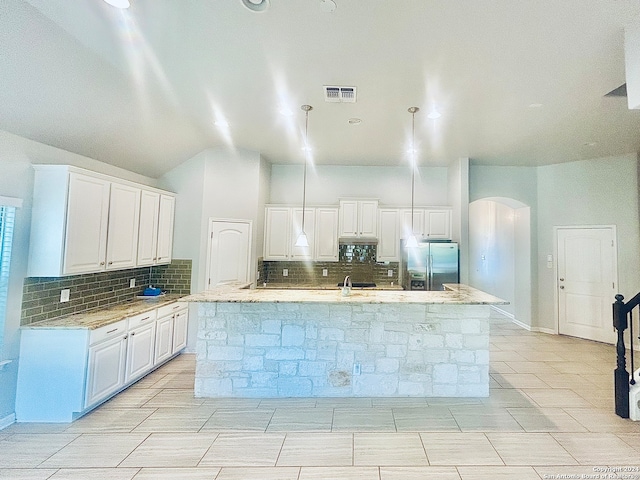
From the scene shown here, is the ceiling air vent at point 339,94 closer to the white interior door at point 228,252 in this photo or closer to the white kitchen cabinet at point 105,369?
the white interior door at point 228,252

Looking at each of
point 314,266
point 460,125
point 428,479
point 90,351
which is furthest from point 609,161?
point 90,351

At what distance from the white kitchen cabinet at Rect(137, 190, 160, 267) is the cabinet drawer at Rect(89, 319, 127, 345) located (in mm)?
993

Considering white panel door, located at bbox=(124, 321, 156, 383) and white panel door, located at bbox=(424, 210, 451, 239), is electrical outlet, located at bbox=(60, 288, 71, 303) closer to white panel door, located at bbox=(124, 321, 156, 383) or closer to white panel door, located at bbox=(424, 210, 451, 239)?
white panel door, located at bbox=(124, 321, 156, 383)

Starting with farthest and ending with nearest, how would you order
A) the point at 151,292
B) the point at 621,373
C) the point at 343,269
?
the point at 343,269
the point at 151,292
the point at 621,373

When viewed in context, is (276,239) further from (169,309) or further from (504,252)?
(504,252)

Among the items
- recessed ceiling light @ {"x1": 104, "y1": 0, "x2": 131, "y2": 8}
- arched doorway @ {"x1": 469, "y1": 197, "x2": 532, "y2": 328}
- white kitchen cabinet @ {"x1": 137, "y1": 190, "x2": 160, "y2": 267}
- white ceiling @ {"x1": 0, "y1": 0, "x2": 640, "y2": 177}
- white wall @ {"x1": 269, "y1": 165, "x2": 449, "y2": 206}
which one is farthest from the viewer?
arched doorway @ {"x1": 469, "y1": 197, "x2": 532, "y2": 328}

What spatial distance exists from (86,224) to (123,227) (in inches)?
21.7

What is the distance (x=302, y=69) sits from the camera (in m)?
2.85

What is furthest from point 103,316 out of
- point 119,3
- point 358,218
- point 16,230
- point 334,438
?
point 358,218

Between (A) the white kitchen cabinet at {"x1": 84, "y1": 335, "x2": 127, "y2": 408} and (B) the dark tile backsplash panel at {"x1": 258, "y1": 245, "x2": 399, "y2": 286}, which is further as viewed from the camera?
(B) the dark tile backsplash panel at {"x1": 258, "y1": 245, "x2": 399, "y2": 286}

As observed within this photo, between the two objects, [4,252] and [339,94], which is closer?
[4,252]

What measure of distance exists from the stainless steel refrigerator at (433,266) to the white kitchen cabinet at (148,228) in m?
3.94

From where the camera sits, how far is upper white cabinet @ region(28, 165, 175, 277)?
3037 mm

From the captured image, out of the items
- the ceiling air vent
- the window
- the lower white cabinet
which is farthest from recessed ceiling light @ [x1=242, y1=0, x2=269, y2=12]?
the lower white cabinet
